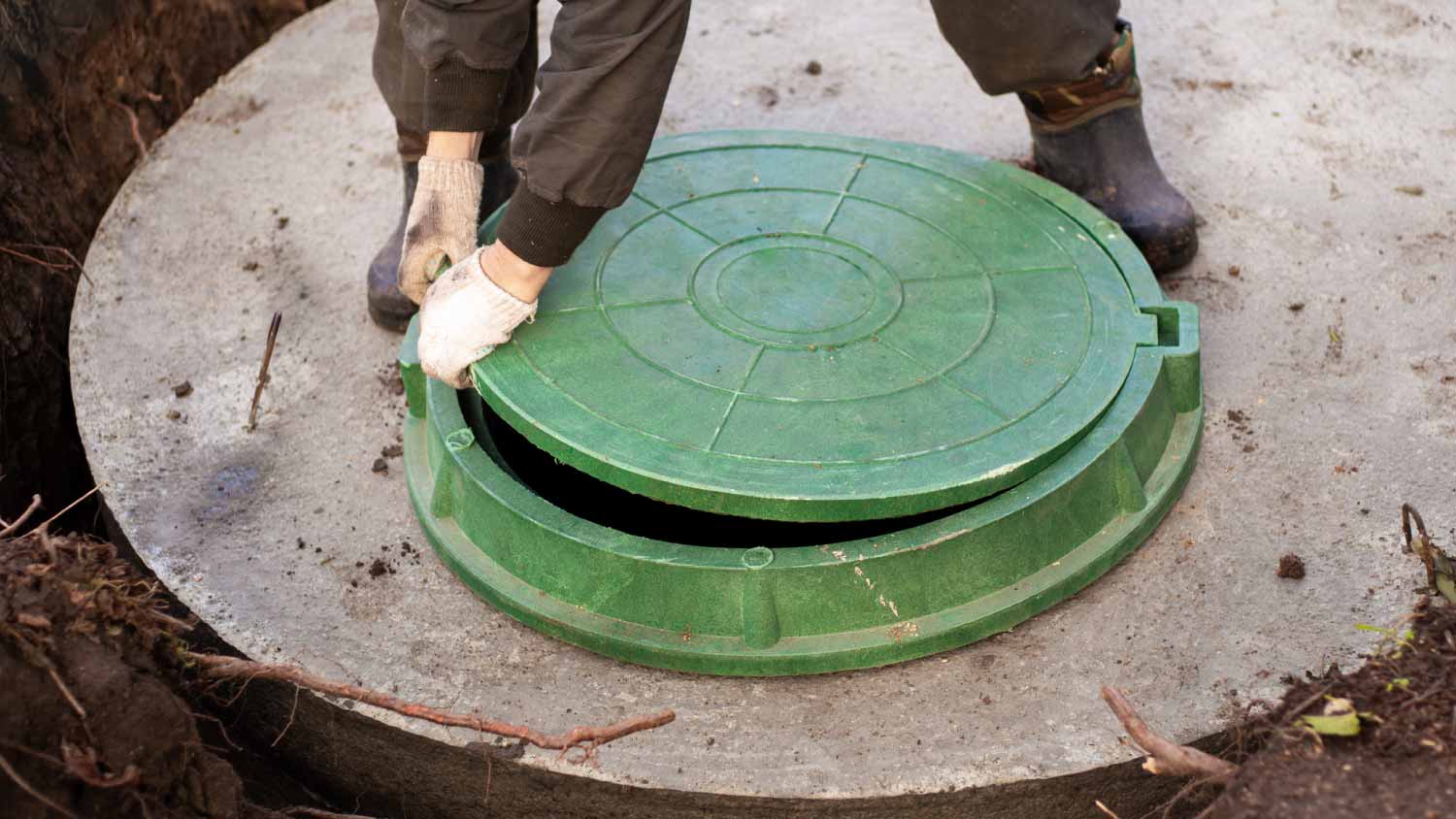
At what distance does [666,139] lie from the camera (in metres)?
3.02

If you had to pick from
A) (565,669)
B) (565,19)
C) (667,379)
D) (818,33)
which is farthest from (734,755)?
(818,33)

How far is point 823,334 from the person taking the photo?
248 cm

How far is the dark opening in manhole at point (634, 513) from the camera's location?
8.29ft

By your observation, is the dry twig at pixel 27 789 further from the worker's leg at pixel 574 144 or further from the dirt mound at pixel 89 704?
the worker's leg at pixel 574 144

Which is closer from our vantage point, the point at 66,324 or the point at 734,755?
the point at 734,755

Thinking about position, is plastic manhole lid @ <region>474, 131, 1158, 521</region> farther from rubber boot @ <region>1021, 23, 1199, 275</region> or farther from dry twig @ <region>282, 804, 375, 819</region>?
dry twig @ <region>282, 804, 375, 819</region>

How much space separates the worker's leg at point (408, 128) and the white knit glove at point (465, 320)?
53 cm

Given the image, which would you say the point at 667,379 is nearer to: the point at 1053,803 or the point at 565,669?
the point at 565,669

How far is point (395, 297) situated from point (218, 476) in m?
0.52

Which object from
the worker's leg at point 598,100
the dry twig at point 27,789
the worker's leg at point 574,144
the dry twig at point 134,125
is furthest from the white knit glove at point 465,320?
the dry twig at point 134,125

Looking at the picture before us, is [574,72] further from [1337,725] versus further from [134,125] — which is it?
[134,125]

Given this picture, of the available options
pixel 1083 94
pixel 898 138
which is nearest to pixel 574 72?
pixel 1083 94

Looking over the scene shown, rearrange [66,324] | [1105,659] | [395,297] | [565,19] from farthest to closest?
[66,324] < [395,297] < [1105,659] < [565,19]

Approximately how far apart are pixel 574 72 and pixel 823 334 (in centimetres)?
66
